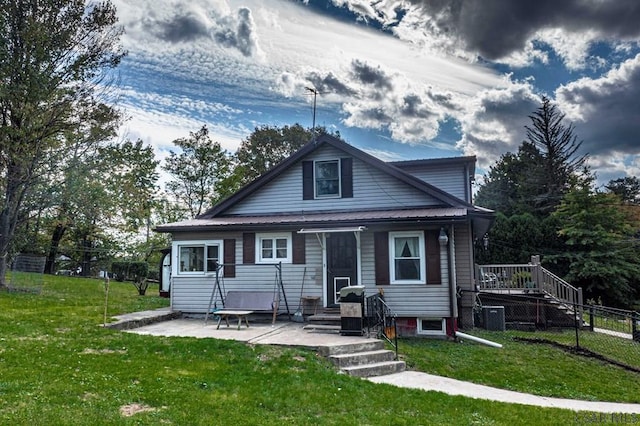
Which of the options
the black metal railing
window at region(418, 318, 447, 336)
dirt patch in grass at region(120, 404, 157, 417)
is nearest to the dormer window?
the black metal railing

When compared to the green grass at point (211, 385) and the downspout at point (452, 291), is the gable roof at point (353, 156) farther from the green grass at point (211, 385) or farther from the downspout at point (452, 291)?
the green grass at point (211, 385)

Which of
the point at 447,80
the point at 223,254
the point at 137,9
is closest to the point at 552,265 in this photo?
the point at 447,80

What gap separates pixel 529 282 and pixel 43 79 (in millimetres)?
19022

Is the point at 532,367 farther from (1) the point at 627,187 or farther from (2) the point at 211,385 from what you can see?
(1) the point at 627,187

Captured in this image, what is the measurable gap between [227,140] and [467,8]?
24.6 meters

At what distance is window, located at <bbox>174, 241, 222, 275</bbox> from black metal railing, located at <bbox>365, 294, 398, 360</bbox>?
16.8 feet

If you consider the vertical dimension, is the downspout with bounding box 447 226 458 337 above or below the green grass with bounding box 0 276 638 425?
above

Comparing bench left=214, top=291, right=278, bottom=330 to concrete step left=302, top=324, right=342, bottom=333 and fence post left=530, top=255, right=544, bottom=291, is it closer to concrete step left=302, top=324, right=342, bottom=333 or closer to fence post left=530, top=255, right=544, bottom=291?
concrete step left=302, top=324, right=342, bottom=333

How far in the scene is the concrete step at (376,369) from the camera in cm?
736

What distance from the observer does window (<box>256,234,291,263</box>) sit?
12.3 meters

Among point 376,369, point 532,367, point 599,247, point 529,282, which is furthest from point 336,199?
point 599,247

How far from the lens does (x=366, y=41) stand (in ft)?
49.6

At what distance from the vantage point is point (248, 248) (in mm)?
12461

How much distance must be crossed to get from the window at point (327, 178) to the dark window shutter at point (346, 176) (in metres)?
0.14
